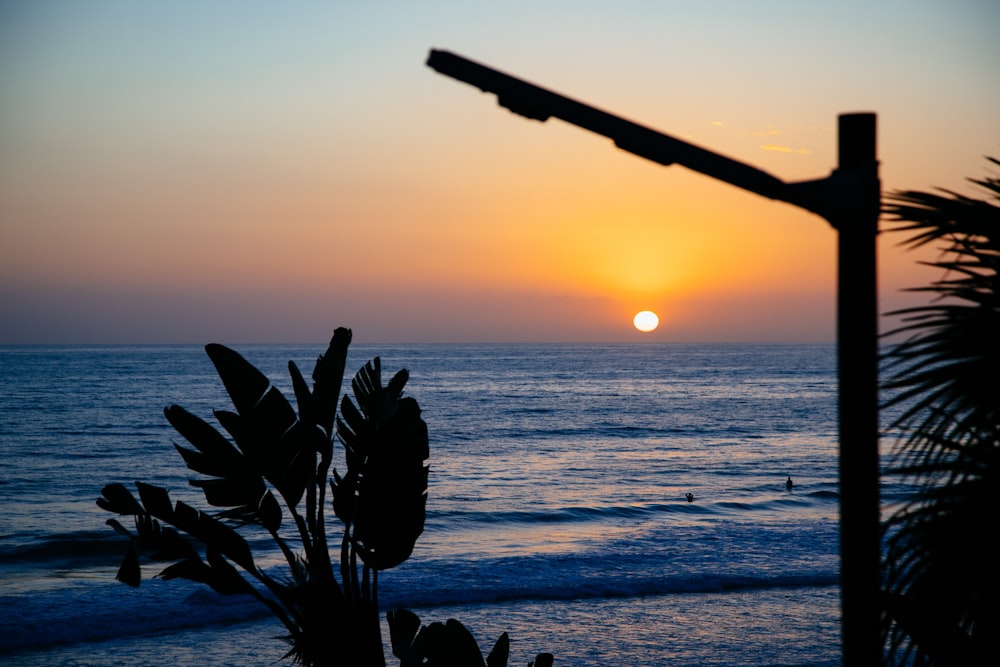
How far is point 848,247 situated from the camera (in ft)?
8.28

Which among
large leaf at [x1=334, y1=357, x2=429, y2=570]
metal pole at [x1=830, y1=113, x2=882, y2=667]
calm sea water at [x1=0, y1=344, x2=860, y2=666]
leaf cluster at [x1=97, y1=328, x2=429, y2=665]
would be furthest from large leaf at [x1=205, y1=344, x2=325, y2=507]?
calm sea water at [x1=0, y1=344, x2=860, y2=666]

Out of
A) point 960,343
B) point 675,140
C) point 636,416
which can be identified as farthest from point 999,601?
point 636,416

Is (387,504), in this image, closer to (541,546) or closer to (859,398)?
(859,398)

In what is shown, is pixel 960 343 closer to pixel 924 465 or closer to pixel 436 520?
pixel 924 465

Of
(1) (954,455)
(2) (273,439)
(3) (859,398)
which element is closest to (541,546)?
(2) (273,439)

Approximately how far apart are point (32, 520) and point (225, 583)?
16.3 m

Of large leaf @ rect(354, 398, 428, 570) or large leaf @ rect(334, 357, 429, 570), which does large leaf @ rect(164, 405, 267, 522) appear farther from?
large leaf @ rect(354, 398, 428, 570)

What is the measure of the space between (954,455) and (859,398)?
3.09ft

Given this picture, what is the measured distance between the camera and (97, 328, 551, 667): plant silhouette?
6027 mm

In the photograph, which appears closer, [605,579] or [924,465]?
[924,465]

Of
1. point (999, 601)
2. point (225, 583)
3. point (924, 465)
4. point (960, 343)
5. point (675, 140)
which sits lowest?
point (225, 583)

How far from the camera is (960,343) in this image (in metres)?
2.87

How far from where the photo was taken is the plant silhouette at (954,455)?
9.06 feet

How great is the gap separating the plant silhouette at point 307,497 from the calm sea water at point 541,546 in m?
4.13
